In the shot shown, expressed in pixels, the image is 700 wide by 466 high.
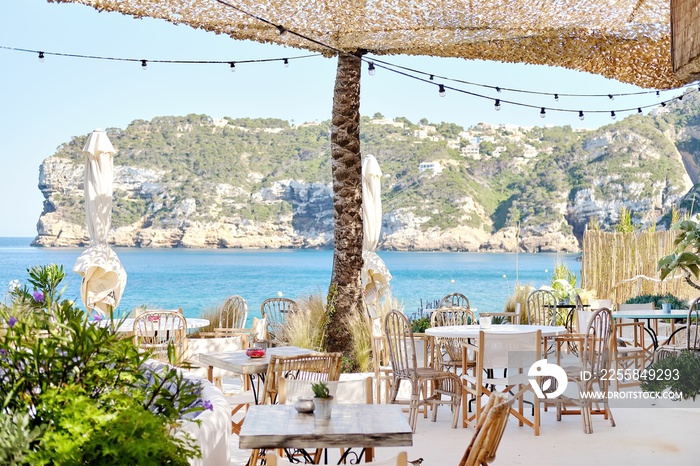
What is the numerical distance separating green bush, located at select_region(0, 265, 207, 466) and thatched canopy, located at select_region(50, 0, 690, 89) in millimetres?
5274

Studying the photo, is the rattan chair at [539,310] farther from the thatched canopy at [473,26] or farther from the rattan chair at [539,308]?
the thatched canopy at [473,26]

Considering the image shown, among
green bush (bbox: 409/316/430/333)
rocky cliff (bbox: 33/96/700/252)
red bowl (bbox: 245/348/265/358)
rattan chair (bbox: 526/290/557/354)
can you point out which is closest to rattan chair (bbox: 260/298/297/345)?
green bush (bbox: 409/316/430/333)

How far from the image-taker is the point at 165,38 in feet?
190

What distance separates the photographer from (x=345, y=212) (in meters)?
8.44

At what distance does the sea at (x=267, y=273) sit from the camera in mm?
39531

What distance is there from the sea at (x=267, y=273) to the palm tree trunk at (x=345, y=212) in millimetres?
28526

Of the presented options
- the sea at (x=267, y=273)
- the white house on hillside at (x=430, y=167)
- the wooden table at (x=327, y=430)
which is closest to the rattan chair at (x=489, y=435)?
the wooden table at (x=327, y=430)

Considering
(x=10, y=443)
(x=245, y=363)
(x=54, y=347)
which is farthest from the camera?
(x=245, y=363)

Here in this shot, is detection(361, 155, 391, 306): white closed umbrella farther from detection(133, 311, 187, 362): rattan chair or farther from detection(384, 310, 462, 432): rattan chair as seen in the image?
detection(133, 311, 187, 362): rattan chair

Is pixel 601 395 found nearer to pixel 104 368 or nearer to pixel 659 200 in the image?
pixel 104 368

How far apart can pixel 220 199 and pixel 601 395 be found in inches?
1671

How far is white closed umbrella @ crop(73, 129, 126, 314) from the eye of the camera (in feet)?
25.6

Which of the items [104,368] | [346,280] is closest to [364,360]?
[346,280]

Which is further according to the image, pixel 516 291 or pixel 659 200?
pixel 659 200
